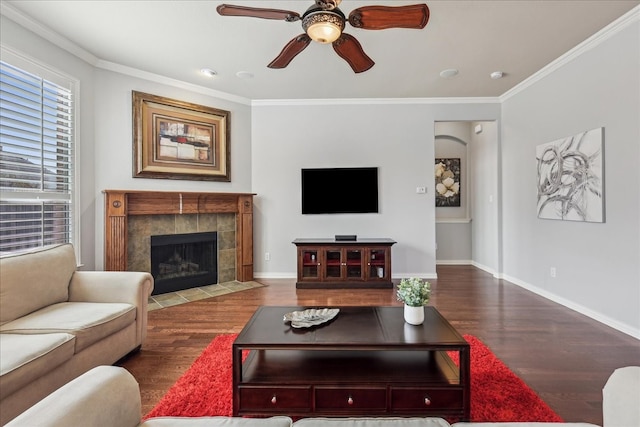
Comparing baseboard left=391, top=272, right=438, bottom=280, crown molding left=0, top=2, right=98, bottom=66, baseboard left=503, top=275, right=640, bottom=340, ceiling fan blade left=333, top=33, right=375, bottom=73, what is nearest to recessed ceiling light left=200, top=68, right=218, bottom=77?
crown molding left=0, top=2, right=98, bottom=66

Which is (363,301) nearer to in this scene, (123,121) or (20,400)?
(20,400)

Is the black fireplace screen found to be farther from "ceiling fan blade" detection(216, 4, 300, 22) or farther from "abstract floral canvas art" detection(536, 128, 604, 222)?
"abstract floral canvas art" detection(536, 128, 604, 222)

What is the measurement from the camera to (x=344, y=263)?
4.16 meters

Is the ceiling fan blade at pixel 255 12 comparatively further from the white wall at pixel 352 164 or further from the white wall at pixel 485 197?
the white wall at pixel 485 197

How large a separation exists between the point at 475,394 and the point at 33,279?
2943mm

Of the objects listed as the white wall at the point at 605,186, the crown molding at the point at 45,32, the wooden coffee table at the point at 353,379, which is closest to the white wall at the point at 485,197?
the white wall at the point at 605,186

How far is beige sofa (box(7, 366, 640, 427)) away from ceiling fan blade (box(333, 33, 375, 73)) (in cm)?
211

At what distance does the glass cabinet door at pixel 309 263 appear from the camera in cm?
422

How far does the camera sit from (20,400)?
1.39 m

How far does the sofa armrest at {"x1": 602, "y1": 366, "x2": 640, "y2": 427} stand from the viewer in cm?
80

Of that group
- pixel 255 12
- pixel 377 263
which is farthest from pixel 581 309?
pixel 255 12

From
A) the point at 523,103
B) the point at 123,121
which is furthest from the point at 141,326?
the point at 523,103

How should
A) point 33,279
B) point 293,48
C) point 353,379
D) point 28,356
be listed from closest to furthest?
1. point 28,356
2. point 353,379
3. point 33,279
4. point 293,48

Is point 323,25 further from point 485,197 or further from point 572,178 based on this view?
point 485,197
